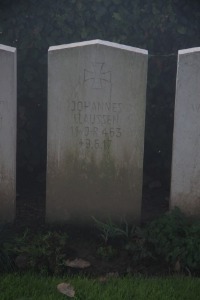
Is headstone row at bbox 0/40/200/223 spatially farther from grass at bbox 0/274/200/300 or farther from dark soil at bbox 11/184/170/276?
grass at bbox 0/274/200/300

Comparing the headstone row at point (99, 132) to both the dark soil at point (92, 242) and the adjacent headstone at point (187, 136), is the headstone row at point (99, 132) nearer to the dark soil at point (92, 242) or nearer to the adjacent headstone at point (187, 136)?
the adjacent headstone at point (187, 136)

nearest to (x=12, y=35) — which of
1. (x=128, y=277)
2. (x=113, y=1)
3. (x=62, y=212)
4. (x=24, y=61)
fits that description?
(x=24, y=61)

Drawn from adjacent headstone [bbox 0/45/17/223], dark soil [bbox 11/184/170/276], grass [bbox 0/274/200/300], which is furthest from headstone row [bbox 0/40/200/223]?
grass [bbox 0/274/200/300]

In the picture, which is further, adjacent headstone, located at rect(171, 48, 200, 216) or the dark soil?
adjacent headstone, located at rect(171, 48, 200, 216)

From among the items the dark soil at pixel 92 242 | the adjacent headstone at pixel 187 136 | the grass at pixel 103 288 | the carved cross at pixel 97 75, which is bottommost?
the grass at pixel 103 288

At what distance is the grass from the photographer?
356 cm

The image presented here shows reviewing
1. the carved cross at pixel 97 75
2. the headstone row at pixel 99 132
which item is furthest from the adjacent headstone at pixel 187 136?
the carved cross at pixel 97 75

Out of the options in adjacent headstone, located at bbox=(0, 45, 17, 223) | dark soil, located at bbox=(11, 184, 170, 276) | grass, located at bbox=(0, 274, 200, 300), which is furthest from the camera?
adjacent headstone, located at bbox=(0, 45, 17, 223)

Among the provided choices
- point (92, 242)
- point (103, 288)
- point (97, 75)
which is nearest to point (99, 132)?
point (97, 75)

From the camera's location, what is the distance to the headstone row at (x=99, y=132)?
4363 millimetres

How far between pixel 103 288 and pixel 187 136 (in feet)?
4.70

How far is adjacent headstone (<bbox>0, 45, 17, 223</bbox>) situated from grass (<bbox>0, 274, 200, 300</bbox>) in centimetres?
87

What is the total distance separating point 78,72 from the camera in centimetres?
438

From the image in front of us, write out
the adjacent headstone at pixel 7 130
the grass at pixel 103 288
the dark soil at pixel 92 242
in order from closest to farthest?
the grass at pixel 103 288
the dark soil at pixel 92 242
the adjacent headstone at pixel 7 130
